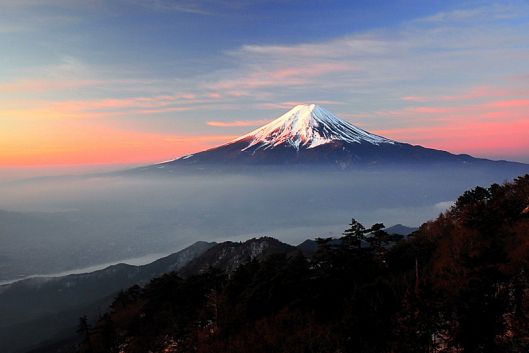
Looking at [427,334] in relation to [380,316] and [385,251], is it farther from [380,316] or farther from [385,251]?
[385,251]

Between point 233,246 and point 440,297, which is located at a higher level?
point 440,297

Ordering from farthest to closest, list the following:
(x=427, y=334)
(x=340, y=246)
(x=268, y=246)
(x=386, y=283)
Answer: (x=268, y=246)
(x=340, y=246)
(x=386, y=283)
(x=427, y=334)

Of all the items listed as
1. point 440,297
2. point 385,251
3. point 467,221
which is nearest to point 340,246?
point 385,251

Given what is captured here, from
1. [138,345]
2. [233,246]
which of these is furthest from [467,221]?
[233,246]

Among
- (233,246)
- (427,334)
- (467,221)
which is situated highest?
(467,221)

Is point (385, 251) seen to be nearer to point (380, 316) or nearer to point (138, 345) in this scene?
point (380, 316)

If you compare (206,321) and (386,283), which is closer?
(386,283)

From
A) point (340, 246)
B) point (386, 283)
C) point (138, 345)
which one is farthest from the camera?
point (138, 345)
